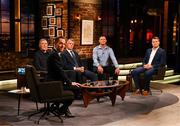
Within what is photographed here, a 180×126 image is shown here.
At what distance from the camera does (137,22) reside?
1575cm

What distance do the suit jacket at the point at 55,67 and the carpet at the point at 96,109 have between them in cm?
A: 65

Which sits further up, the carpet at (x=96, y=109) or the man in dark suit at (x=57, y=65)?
the man in dark suit at (x=57, y=65)

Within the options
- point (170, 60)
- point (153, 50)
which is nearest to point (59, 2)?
point (153, 50)

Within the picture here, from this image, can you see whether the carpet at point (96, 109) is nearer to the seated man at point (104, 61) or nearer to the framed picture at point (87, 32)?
the seated man at point (104, 61)

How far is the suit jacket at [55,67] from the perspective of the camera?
5715mm

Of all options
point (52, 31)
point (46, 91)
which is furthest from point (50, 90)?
point (52, 31)

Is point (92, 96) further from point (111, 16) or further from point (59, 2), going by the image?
point (111, 16)

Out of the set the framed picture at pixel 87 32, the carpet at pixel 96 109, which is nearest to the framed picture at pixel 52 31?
the framed picture at pixel 87 32

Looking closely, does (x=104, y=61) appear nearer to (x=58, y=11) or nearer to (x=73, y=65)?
(x=73, y=65)

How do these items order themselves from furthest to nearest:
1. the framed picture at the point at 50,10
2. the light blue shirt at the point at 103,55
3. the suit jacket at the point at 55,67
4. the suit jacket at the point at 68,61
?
the framed picture at the point at 50,10
the light blue shirt at the point at 103,55
the suit jacket at the point at 68,61
the suit jacket at the point at 55,67

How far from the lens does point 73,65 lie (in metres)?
7.61

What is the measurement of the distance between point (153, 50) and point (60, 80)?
3.04 metres

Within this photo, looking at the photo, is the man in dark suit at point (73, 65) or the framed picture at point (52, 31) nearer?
the man in dark suit at point (73, 65)

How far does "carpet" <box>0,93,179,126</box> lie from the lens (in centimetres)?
572
